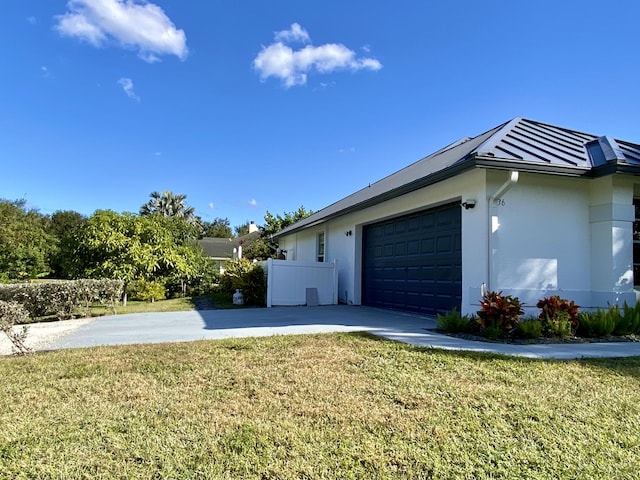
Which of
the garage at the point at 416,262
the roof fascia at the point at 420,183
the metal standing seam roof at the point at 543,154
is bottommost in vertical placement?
the garage at the point at 416,262

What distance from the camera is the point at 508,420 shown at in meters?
3.02

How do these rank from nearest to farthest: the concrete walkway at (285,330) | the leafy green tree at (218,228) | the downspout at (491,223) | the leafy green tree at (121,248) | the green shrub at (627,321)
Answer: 1. the concrete walkway at (285,330)
2. the green shrub at (627,321)
3. the downspout at (491,223)
4. the leafy green tree at (121,248)
5. the leafy green tree at (218,228)

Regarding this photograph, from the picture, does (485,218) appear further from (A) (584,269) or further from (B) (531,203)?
(A) (584,269)

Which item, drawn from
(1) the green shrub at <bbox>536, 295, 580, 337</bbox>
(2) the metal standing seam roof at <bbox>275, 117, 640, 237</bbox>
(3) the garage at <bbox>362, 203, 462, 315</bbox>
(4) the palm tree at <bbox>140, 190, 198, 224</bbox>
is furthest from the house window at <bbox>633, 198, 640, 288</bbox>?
(4) the palm tree at <bbox>140, 190, 198, 224</bbox>

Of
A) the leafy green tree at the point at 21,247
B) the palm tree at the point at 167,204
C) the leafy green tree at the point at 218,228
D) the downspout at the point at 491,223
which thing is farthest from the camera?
the leafy green tree at the point at 218,228

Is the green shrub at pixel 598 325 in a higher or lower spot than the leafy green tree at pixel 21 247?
lower

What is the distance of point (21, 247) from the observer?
63.2 feet

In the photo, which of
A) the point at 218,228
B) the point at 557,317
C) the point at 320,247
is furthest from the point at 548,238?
the point at 218,228

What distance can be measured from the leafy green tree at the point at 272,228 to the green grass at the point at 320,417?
22496 mm

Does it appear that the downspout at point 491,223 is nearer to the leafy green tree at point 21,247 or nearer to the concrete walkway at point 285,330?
the concrete walkway at point 285,330

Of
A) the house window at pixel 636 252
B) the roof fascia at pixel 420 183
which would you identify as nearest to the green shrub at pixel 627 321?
the house window at pixel 636 252

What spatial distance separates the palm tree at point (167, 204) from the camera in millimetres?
39669

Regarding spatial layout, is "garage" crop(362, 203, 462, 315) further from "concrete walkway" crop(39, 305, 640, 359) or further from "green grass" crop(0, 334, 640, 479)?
"green grass" crop(0, 334, 640, 479)

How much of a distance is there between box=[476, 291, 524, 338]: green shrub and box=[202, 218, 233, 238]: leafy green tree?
180 feet
